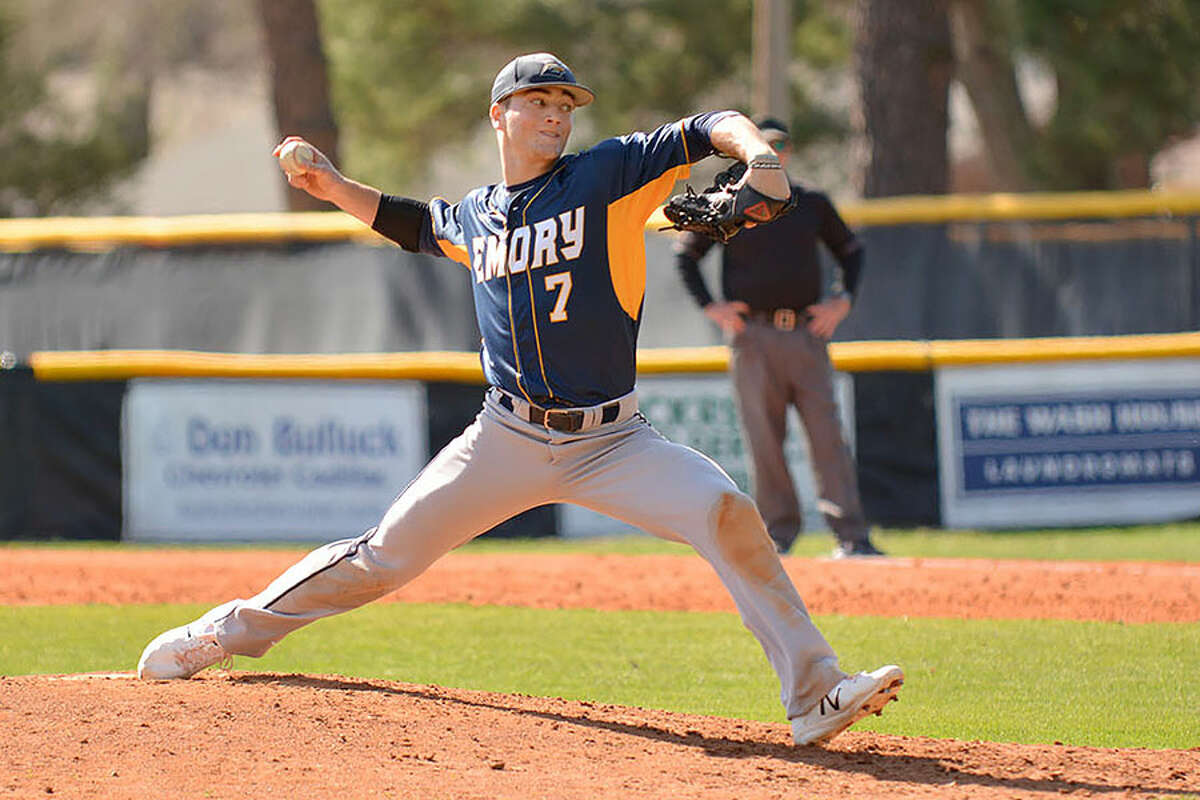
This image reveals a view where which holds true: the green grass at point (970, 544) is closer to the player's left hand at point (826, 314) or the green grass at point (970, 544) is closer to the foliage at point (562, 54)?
the player's left hand at point (826, 314)

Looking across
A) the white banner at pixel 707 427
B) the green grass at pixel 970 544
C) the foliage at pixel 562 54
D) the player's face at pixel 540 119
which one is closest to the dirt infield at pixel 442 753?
the player's face at pixel 540 119

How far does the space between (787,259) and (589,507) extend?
15.1 feet

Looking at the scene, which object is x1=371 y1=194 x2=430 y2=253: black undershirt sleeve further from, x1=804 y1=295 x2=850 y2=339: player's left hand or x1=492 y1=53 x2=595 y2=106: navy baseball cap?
x1=804 y1=295 x2=850 y2=339: player's left hand

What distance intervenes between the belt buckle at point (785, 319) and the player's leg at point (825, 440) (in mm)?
56

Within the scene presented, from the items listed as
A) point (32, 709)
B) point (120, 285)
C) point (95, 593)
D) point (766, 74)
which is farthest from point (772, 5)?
point (32, 709)

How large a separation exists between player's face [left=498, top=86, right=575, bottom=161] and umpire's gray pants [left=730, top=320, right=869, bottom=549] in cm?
454

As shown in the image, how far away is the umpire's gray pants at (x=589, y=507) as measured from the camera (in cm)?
500

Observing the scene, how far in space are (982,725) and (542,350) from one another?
6.37 ft

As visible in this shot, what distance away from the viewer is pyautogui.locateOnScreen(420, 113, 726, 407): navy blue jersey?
5039 millimetres

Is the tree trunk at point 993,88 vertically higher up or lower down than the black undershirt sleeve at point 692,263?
higher up

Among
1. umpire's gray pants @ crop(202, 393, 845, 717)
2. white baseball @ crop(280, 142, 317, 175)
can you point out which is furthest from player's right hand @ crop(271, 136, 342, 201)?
umpire's gray pants @ crop(202, 393, 845, 717)

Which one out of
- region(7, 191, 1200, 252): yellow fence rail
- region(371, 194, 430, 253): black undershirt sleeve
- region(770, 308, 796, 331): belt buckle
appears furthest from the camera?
region(7, 191, 1200, 252): yellow fence rail

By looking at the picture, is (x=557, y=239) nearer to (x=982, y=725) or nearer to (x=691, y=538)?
(x=691, y=538)

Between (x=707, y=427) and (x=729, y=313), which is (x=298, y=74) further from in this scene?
(x=729, y=313)
